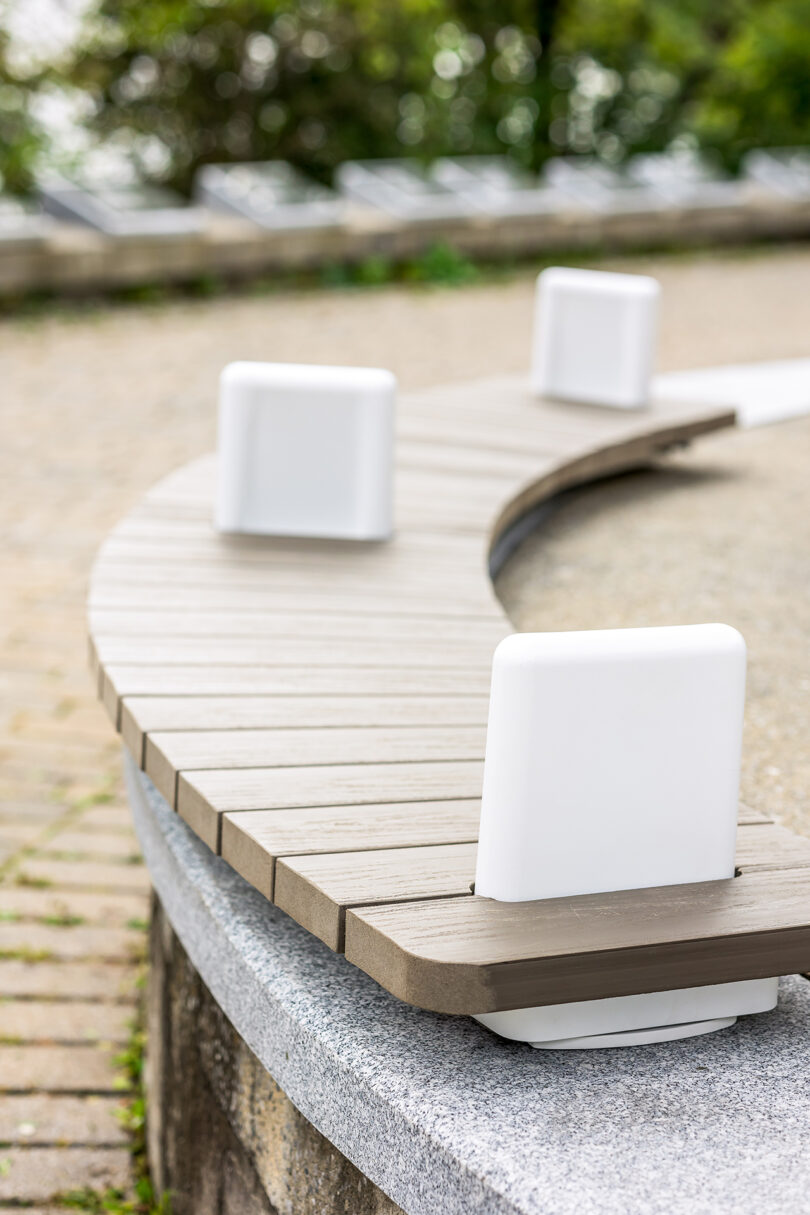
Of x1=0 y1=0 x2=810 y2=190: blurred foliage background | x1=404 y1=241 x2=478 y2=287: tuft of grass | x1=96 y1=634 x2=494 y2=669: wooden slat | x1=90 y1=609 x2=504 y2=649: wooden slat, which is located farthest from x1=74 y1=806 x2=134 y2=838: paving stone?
x1=0 y1=0 x2=810 y2=190: blurred foliage background

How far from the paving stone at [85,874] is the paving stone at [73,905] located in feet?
0.11

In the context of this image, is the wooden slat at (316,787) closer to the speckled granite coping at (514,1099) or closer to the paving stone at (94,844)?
the speckled granite coping at (514,1099)

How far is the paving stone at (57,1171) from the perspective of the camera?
286 cm

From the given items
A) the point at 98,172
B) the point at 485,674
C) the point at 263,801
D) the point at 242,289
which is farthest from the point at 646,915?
the point at 98,172

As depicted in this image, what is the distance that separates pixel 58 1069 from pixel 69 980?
0.99ft

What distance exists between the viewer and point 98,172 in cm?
1288

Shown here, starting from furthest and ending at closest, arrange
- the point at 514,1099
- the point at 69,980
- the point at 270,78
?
the point at 270,78 → the point at 69,980 → the point at 514,1099

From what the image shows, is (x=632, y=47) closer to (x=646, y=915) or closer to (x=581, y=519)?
(x=581, y=519)

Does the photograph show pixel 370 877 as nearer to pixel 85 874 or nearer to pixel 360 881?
pixel 360 881

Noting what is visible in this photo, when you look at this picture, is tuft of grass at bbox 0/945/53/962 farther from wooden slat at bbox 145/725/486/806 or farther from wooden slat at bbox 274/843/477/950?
wooden slat at bbox 274/843/477/950

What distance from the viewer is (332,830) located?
2.26 metres

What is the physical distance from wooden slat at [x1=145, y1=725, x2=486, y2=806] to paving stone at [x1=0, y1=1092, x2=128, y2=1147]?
92cm

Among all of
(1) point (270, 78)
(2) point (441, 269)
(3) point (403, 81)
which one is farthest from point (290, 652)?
(3) point (403, 81)

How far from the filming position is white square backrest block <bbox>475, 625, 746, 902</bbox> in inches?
76.9
